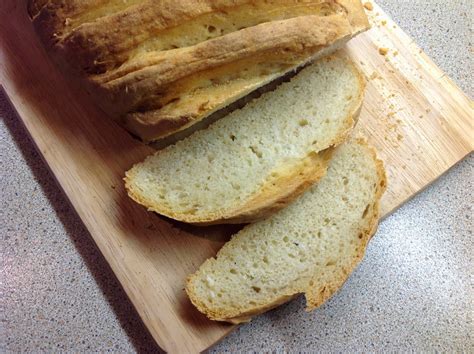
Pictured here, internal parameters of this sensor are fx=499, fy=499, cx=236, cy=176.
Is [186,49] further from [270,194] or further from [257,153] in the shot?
[270,194]

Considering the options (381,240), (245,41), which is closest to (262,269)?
(381,240)

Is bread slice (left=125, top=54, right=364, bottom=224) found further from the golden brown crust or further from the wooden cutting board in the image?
the wooden cutting board

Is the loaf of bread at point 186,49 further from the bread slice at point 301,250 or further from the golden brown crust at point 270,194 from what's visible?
the bread slice at point 301,250

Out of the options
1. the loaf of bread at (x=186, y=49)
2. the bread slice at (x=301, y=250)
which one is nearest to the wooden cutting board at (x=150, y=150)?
the bread slice at (x=301, y=250)

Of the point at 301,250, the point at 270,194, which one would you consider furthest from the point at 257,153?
the point at 301,250

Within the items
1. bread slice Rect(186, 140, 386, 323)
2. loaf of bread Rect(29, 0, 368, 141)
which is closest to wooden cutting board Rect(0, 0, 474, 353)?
bread slice Rect(186, 140, 386, 323)
